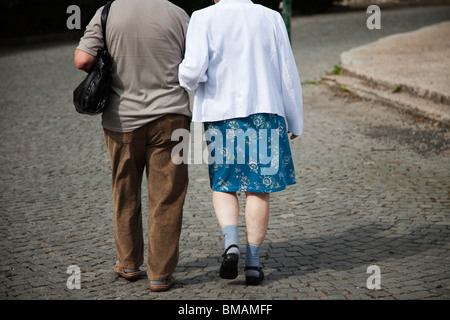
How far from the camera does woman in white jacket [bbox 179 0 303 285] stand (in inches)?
138

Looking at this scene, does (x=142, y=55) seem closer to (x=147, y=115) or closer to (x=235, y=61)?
(x=147, y=115)

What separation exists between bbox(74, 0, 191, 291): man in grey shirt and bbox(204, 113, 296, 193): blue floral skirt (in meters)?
0.21

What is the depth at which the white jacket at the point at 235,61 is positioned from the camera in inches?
137

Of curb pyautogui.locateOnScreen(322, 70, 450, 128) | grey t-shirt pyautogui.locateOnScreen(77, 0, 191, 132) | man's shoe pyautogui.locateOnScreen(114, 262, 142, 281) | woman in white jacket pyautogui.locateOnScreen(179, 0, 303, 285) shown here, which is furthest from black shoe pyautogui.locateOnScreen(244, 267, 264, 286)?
curb pyautogui.locateOnScreen(322, 70, 450, 128)

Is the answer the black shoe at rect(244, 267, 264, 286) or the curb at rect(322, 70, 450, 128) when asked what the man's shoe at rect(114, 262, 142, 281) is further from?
the curb at rect(322, 70, 450, 128)

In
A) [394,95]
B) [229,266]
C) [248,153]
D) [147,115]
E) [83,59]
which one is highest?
[83,59]

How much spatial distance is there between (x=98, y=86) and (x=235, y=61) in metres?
0.78

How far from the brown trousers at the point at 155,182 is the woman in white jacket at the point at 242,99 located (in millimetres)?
202

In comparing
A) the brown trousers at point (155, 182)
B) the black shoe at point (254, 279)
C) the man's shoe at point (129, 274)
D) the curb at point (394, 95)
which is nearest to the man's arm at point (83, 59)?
the brown trousers at point (155, 182)

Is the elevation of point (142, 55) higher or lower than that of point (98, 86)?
higher

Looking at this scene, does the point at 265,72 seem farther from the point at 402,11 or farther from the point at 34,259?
the point at 402,11

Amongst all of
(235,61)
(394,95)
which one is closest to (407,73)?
(394,95)

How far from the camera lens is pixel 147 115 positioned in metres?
3.55

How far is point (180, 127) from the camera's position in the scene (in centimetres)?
363
